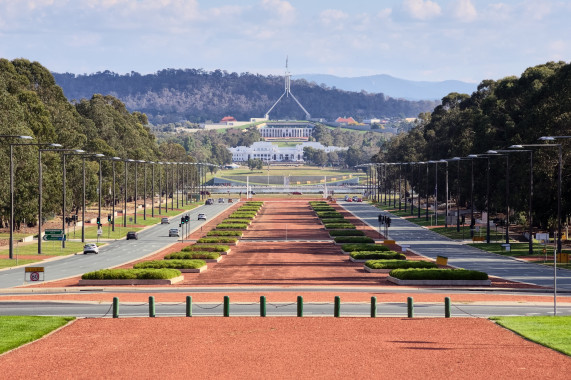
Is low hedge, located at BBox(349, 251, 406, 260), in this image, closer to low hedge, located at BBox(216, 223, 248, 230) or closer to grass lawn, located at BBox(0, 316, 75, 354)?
grass lawn, located at BBox(0, 316, 75, 354)

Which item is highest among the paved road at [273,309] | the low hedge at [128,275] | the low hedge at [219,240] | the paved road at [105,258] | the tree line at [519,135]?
the tree line at [519,135]

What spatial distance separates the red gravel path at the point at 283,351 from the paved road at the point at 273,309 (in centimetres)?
301

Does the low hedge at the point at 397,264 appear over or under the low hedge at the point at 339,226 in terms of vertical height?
over

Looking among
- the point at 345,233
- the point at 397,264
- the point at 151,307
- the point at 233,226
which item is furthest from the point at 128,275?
the point at 233,226

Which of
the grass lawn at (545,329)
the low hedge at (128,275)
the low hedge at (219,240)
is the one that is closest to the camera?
the grass lawn at (545,329)

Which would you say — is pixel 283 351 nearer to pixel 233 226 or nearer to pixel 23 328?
pixel 23 328

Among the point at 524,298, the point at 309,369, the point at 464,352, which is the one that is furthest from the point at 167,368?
the point at 524,298

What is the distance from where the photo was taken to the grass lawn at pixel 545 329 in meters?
40.7

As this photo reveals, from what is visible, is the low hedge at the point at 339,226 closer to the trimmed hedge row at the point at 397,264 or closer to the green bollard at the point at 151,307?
the trimmed hedge row at the point at 397,264

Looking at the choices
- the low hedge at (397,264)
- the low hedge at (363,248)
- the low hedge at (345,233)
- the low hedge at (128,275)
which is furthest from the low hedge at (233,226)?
the low hedge at (128,275)

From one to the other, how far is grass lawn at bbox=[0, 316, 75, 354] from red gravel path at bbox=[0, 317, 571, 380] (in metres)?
0.68

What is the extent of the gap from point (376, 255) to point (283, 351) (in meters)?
50.5

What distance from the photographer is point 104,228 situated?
143m

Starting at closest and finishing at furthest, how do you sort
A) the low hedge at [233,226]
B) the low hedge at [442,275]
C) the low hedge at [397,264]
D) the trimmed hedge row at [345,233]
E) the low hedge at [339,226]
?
1. the low hedge at [442,275]
2. the low hedge at [397,264]
3. the trimmed hedge row at [345,233]
4. the low hedge at [339,226]
5. the low hedge at [233,226]
